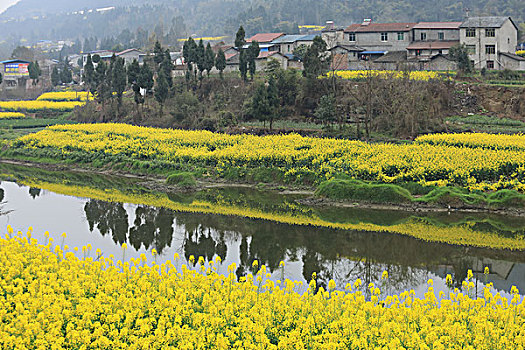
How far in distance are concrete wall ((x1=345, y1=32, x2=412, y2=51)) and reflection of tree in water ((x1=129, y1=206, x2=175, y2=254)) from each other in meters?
35.7

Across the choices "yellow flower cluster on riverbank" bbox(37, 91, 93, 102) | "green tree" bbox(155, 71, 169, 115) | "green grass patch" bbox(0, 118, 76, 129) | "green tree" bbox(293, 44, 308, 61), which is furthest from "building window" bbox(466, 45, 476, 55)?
"yellow flower cluster on riverbank" bbox(37, 91, 93, 102)

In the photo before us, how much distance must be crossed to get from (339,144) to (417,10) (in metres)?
86.0

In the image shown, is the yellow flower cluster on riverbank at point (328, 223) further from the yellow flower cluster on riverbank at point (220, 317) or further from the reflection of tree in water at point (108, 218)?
the yellow flower cluster on riverbank at point (220, 317)

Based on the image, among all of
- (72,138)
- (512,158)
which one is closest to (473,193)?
(512,158)

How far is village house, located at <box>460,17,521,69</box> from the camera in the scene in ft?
161

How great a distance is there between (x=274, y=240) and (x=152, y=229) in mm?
4850

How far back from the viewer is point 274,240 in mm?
21781

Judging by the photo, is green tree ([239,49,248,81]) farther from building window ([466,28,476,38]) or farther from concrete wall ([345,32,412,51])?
building window ([466,28,476,38])

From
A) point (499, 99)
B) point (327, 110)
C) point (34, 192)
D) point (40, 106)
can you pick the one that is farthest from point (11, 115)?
point (499, 99)

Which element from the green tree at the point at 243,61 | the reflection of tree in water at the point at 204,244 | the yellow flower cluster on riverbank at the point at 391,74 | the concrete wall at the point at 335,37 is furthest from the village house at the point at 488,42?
the reflection of tree in water at the point at 204,244

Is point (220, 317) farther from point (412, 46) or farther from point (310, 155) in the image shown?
point (412, 46)

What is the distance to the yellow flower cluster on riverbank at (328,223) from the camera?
2098 cm

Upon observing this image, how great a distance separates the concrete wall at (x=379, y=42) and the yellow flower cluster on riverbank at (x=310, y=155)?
75.5 feet

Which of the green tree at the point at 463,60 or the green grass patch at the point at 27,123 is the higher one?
the green tree at the point at 463,60
